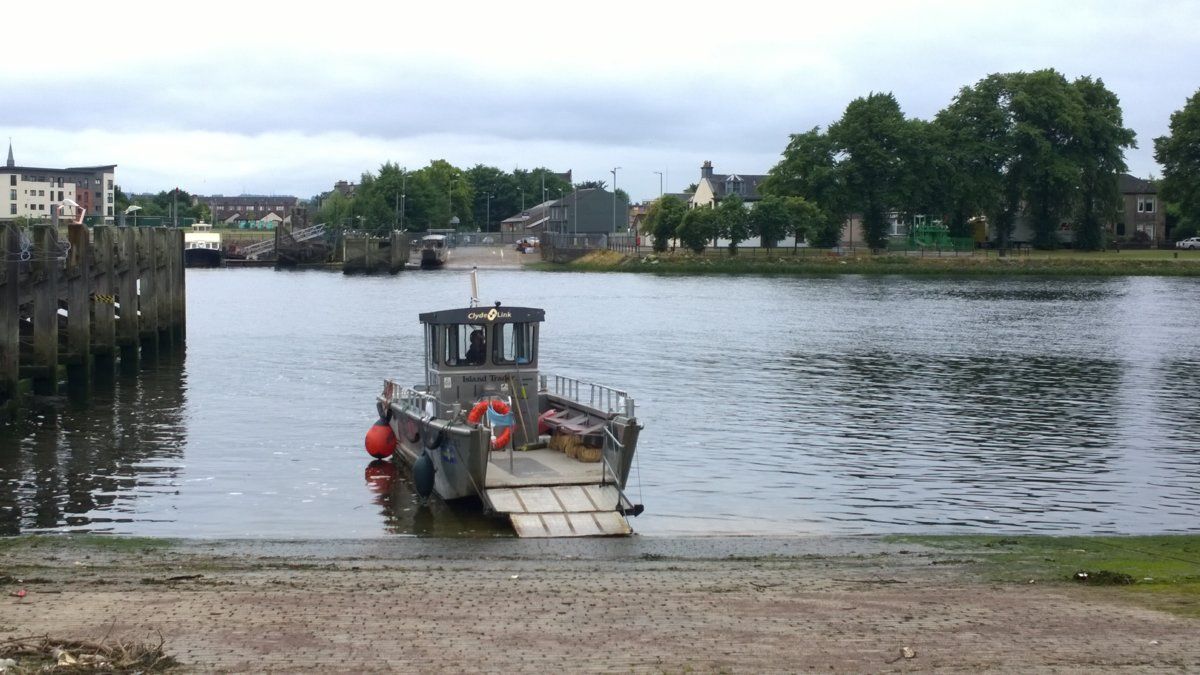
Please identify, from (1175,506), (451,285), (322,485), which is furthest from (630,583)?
(451,285)

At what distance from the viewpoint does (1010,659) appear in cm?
1249

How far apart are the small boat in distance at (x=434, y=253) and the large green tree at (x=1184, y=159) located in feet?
239

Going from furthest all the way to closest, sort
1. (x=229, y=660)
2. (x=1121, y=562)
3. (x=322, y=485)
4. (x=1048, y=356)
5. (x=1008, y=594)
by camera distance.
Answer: (x=1048, y=356), (x=322, y=485), (x=1121, y=562), (x=1008, y=594), (x=229, y=660)

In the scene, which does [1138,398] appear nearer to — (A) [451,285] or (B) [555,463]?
(B) [555,463]

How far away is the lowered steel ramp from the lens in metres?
20.4

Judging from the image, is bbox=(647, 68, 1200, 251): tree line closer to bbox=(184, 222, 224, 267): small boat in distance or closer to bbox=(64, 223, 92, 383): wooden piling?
bbox=(184, 222, 224, 267): small boat in distance

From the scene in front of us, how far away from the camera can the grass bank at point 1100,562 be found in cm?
1571

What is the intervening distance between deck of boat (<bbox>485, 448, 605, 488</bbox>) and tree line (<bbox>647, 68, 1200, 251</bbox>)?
4053 inches

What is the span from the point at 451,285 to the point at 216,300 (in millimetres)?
26195

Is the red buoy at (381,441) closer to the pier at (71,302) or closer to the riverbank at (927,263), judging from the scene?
the pier at (71,302)


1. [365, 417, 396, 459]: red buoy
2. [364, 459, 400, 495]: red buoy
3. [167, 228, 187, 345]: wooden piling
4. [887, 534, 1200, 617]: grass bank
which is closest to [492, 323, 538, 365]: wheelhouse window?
[364, 459, 400, 495]: red buoy

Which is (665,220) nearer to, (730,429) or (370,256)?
(370,256)

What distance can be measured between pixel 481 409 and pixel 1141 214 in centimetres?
14289

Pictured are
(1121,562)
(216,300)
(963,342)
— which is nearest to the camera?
(1121,562)
